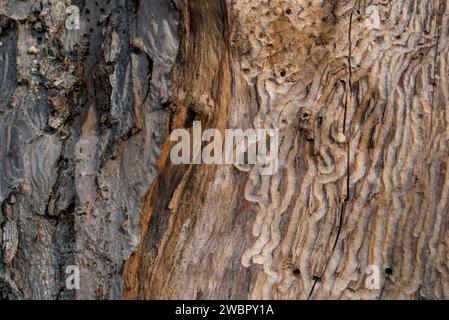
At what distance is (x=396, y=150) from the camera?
2.08 meters

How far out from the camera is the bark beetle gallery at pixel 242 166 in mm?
2039

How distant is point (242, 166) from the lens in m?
2.09

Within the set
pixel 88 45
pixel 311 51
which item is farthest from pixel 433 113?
pixel 88 45

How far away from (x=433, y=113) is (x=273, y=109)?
58cm

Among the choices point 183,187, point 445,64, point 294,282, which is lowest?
point 294,282

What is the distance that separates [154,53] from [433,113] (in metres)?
1.02

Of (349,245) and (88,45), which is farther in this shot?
(88,45)

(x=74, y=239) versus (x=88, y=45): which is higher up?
(x=88, y=45)

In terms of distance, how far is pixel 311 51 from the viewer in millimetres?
2111

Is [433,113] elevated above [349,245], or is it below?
above

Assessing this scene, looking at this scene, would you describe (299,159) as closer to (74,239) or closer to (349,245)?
(349,245)

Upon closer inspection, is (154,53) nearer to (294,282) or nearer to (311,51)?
(311,51)

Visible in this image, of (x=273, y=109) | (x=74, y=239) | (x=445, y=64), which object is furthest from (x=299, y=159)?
(x=74, y=239)

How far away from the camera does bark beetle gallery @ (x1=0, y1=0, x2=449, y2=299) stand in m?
2.04
